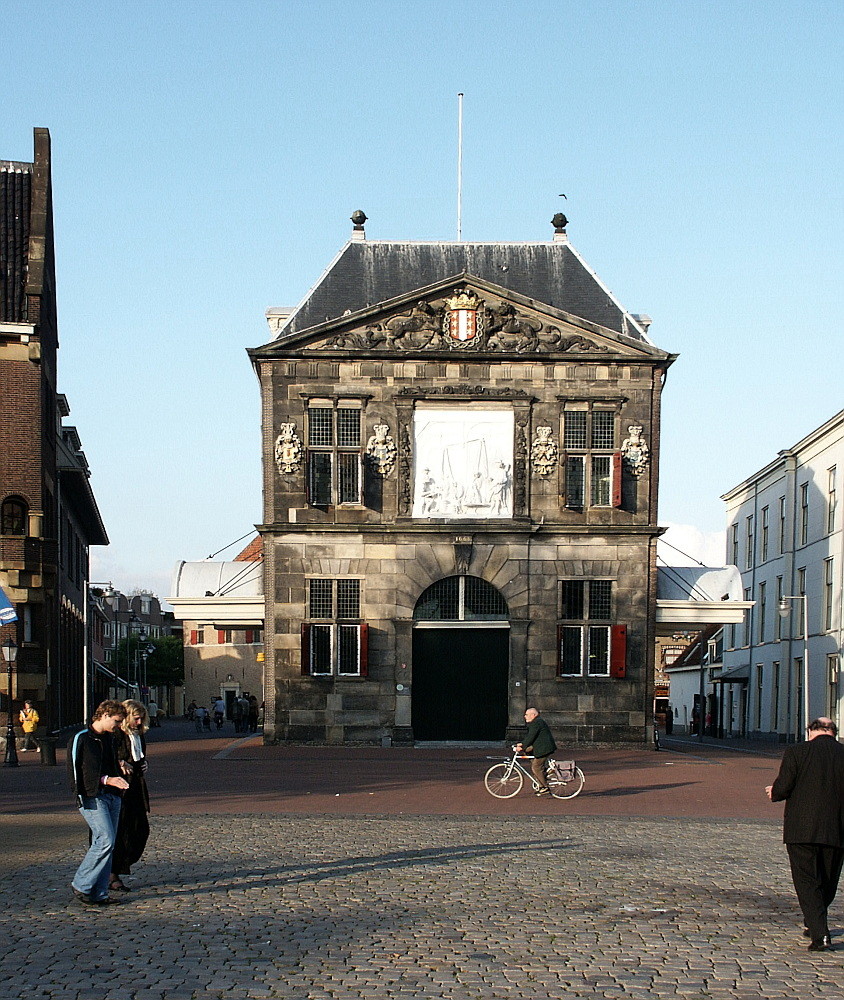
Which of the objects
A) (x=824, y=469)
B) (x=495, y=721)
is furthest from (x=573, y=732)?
(x=824, y=469)

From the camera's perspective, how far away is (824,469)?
52438 mm

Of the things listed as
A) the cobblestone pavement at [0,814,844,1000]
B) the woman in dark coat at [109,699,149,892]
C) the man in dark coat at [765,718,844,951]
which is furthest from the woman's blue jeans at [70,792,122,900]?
the man in dark coat at [765,718,844,951]

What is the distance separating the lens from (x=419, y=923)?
1101 centimetres

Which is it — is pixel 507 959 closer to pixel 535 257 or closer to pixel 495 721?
pixel 495 721

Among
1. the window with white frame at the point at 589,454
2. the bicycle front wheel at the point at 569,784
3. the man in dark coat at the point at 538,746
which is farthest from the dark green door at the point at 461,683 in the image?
the man in dark coat at the point at 538,746

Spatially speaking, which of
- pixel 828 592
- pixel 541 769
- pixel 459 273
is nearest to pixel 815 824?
pixel 541 769

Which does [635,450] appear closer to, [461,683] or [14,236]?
[461,683]

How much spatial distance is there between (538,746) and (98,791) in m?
12.6

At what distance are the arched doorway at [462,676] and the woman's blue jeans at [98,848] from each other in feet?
84.4

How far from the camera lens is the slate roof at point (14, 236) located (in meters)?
38.0

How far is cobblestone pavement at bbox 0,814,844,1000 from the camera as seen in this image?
876cm

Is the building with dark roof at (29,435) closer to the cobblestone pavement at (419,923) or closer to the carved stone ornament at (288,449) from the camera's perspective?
the carved stone ornament at (288,449)

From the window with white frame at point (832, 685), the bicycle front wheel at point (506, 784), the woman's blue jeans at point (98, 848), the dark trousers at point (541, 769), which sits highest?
the woman's blue jeans at point (98, 848)

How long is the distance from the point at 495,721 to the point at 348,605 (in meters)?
5.02
